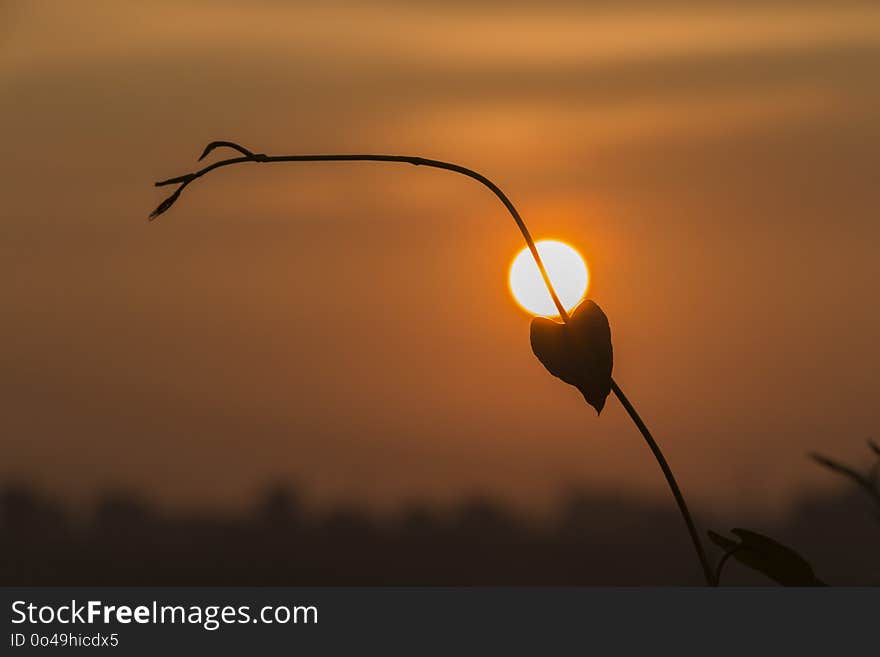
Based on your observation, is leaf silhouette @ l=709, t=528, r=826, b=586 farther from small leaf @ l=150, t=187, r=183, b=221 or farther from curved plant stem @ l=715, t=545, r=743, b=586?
small leaf @ l=150, t=187, r=183, b=221

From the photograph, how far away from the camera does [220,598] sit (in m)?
1.23

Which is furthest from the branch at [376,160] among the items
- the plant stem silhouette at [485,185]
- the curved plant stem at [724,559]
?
the curved plant stem at [724,559]

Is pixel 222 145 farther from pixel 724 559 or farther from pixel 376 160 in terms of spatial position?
pixel 724 559

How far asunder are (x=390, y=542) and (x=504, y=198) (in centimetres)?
3284

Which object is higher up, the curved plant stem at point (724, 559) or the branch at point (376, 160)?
the branch at point (376, 160)

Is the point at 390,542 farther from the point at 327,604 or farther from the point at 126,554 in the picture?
the point at 327,604

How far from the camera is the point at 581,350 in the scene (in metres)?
0.86

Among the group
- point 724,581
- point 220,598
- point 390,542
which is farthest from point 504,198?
point 390,542

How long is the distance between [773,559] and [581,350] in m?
0.21

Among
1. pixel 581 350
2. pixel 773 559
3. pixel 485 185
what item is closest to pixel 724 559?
pixel 773 559

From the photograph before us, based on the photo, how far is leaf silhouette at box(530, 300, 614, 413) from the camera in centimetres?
86

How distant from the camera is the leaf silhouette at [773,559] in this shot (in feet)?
2.74

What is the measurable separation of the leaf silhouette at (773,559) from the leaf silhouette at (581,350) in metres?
A: 0.15

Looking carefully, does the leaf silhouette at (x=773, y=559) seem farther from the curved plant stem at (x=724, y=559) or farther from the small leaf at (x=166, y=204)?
the small leaf at (x=166, y=204)
